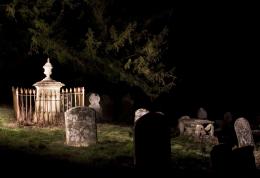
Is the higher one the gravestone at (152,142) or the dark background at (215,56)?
the dark background at (215,56)

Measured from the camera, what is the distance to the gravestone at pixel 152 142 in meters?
8.77

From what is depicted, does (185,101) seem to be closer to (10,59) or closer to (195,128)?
(10,59)

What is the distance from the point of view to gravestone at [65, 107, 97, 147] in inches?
515

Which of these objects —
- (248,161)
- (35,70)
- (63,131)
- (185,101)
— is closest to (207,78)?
(185,101)

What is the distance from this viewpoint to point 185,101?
3238cm

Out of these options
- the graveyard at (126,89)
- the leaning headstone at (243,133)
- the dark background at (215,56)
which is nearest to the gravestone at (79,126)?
the graveyard at (126,89)

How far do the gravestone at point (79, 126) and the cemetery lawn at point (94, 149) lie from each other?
0.98ft

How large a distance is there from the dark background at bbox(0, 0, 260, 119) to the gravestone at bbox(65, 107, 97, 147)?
60.0ft

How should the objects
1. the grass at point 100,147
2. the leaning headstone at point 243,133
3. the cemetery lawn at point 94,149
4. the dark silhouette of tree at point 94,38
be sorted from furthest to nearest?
the dark silhouette of tree at point 94,38, the leaning headstone at point 243,133, the grass at point 100,147, the cemetery lawn at point 94,149

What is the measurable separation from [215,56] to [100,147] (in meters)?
25.3

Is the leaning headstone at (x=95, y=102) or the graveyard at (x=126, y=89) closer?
the graveyard at (x=126, y=89)

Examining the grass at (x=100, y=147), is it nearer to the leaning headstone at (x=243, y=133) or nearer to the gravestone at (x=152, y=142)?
the leaning headstone at (x=243, y=133)

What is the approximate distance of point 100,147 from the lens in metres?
12.9

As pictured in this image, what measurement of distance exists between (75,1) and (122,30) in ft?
11.7
